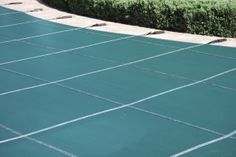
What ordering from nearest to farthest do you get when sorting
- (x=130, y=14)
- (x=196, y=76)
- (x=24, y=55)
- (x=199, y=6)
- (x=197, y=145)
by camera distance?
(x=197, y=145), (x=196, y=76), (x=24, y=55), (x=199, y=6), (x=130, y=14)

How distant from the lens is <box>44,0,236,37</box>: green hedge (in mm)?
11008

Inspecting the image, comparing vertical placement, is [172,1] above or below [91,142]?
above

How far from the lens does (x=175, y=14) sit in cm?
1168

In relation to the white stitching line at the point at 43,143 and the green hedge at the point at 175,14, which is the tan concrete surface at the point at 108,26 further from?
the white stitching line at the point at 43,143

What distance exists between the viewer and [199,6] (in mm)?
A: 11398

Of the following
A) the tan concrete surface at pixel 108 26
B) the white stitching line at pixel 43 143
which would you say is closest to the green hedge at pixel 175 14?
the tan concrete surface at pixel 108 26

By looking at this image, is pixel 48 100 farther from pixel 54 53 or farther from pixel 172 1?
pixel 172 1

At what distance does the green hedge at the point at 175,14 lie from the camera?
11.0 m

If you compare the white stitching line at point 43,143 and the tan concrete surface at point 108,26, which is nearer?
the white stitching line at point 43,143

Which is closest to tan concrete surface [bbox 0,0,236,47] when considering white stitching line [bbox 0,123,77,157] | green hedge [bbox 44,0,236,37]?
green hedge [bbox 44,0,236,37]

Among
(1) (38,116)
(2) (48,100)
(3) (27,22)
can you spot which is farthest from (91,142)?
(3) (27,22)

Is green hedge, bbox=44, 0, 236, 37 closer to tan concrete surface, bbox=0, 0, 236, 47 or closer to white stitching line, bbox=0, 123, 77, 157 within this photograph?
tan concrete surface, bbox=0, 0, 236, 47

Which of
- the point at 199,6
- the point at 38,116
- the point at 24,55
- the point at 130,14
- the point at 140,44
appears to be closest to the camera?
the point at 38,116

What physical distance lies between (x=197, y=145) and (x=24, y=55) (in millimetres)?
4908
